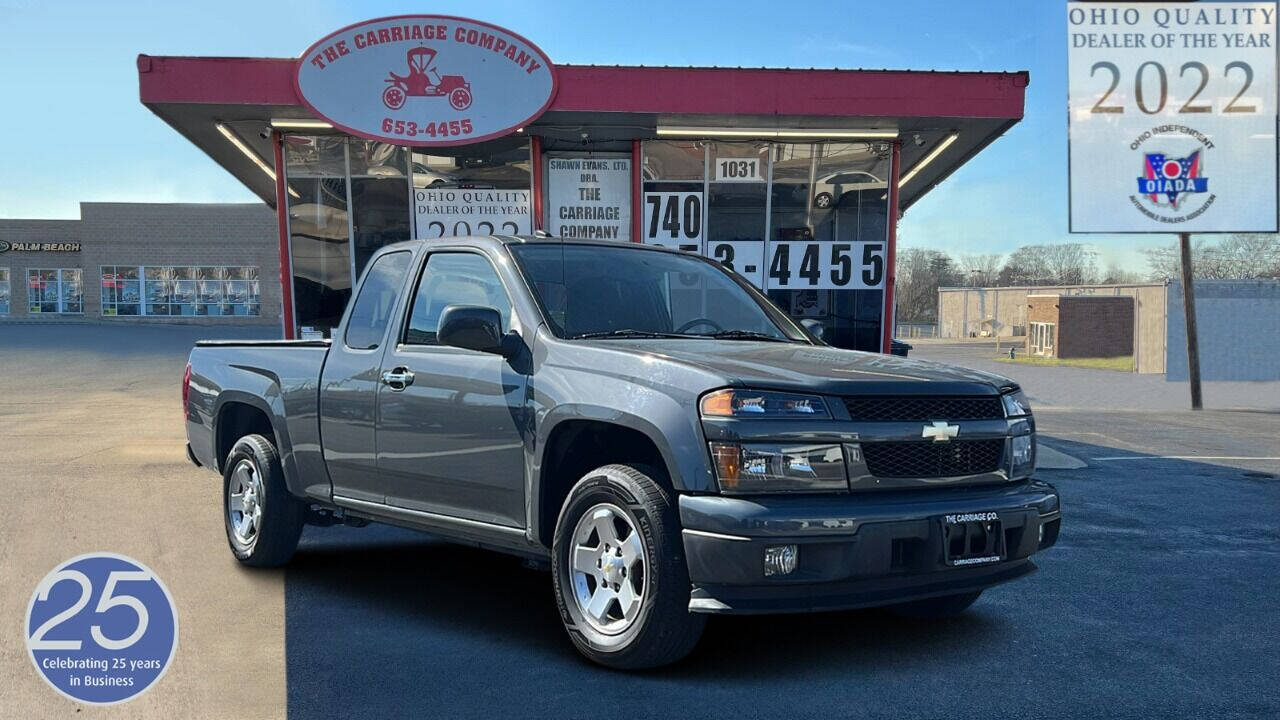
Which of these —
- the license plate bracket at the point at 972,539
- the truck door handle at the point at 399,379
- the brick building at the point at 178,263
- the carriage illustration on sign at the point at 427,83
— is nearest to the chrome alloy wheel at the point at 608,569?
the license plate bracket at the point at 972,539

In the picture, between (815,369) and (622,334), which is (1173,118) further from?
(815,369)

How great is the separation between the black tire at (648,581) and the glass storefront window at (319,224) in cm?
968

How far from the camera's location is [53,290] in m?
63.4

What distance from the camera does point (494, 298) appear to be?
5895 millimetres

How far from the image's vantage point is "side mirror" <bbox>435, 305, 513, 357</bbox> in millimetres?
5285

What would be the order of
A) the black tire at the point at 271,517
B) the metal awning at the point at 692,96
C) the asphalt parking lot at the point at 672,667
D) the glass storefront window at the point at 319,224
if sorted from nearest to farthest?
1. the asphalt parking lot at the point at 672,667
2. the black tire at the point at 271,517
3. the metal awning at the point at 692,96
4. the glass storefront window at the point at 319,224

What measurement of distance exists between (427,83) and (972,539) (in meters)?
10.2

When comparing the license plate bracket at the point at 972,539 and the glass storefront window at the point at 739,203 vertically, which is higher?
the glass storefront window at the point at 739,203

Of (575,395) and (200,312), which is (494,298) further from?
(200,312)

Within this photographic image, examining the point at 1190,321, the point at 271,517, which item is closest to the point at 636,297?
the point at 271,517

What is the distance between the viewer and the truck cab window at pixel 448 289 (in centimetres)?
596

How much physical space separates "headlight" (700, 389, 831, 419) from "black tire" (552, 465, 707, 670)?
16.6 inches

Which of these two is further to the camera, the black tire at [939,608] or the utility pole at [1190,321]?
the utility pole at [1190,321]

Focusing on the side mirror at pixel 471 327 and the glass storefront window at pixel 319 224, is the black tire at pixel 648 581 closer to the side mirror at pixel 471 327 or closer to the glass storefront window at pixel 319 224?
the side mirror at pixel 471 327
